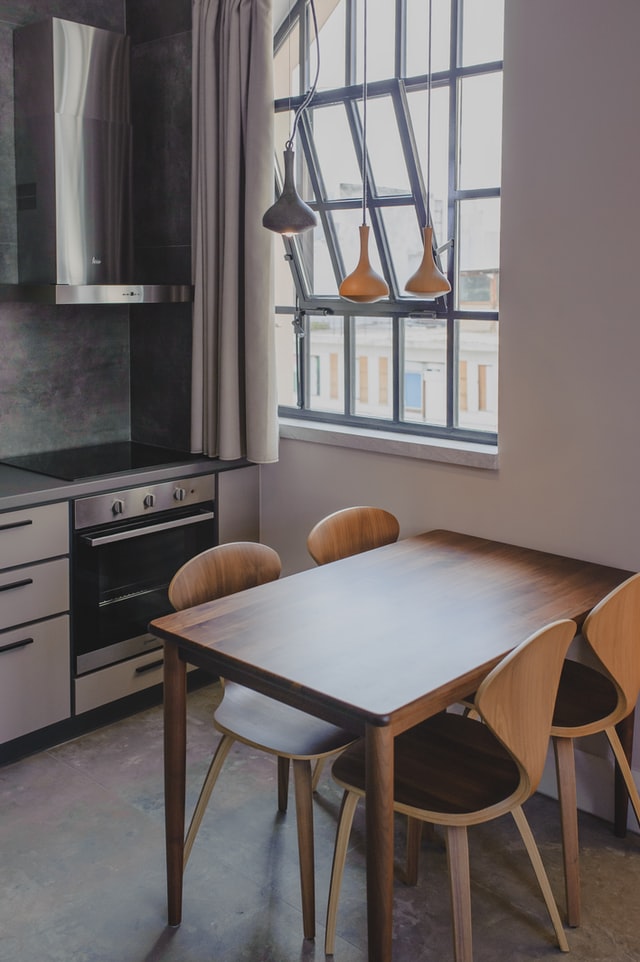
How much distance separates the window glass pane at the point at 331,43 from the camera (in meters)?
3.45

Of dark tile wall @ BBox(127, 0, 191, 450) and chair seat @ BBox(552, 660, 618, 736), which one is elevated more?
dark tile wall @ BBox(127, 0, 191, 450)

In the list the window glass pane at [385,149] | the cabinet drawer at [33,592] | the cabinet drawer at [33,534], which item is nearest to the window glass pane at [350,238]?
the window glass pane at [385,149]

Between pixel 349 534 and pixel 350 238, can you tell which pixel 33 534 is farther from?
pixel 350 238

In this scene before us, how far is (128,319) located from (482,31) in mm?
1831

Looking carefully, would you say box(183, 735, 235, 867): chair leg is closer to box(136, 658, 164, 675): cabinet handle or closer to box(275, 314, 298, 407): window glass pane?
box(136, 658, 164, 675): cabinet handle

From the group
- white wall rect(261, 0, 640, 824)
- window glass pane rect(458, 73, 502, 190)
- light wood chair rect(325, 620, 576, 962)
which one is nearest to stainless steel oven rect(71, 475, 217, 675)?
white wall rect(261, 0, 640, 824)

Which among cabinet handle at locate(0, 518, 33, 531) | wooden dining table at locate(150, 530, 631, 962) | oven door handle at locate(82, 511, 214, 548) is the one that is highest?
cabinet handle at locate(0, 518, 33, 531)

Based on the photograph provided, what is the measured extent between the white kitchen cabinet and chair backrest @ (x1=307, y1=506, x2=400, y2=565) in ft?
2.84

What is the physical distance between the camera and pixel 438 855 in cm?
271

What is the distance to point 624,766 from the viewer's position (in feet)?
8.57

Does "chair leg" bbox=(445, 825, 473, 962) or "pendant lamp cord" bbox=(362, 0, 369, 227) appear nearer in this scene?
"chair leg" bbox=(445, 825, 473, 962)

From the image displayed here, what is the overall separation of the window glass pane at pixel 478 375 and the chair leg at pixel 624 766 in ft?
3.71

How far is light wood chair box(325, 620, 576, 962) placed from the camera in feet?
6.41

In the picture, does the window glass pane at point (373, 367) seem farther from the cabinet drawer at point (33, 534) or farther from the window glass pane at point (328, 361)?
the cabinet drawer at point (33, 534)
